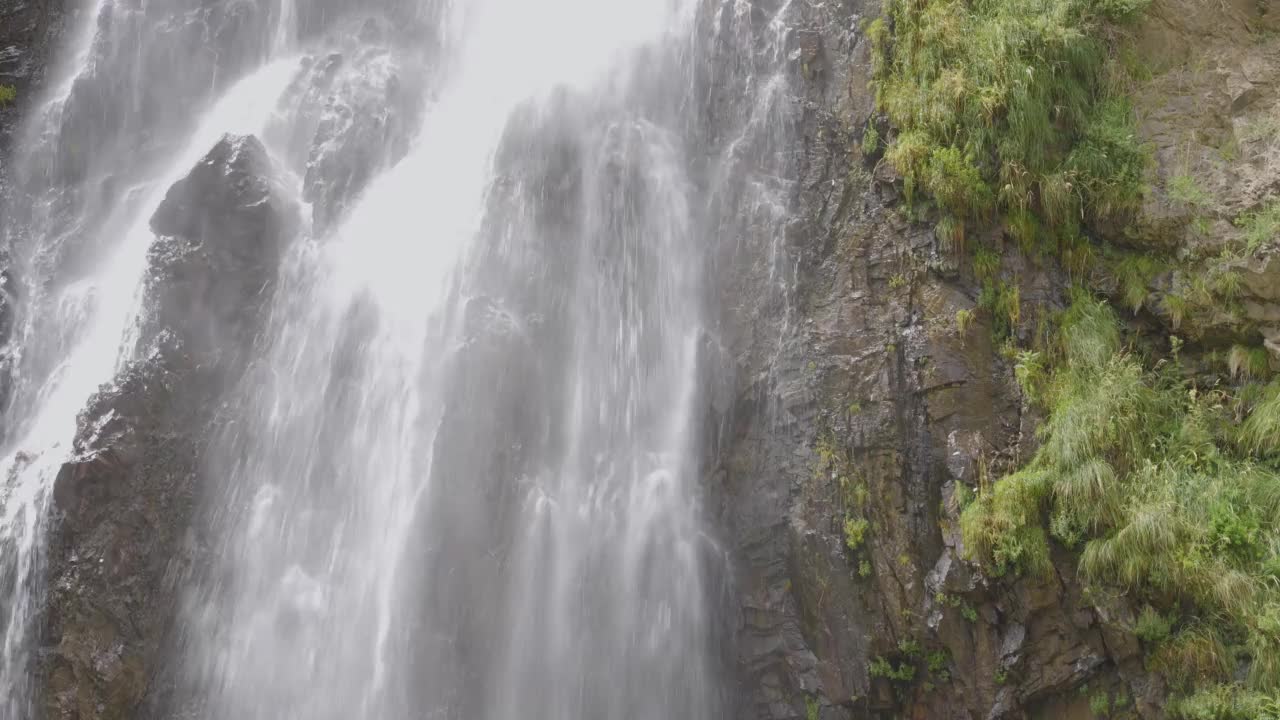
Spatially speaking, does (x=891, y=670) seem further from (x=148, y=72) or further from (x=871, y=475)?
(x=148, y=72)

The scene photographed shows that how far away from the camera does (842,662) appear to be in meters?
8.13

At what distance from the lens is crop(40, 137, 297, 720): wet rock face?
9.53 meters

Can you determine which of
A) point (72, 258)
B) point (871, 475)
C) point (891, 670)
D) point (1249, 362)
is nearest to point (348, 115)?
point (72, 258)

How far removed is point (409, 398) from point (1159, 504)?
7.79 m

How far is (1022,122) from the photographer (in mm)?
8555

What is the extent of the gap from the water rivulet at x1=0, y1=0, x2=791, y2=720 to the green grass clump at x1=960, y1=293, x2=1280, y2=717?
306 cm

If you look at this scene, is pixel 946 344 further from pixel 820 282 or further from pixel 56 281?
pixel 56 281

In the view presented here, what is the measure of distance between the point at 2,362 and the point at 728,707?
1084 cm

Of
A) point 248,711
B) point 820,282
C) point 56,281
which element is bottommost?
point 248,711

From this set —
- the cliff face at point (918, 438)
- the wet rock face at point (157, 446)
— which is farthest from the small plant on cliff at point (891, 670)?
the wet rock face at point (157, 446)

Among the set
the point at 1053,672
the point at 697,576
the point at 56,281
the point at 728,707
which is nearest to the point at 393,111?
the point at 56,281

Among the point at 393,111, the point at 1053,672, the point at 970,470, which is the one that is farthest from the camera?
the point at 393,111

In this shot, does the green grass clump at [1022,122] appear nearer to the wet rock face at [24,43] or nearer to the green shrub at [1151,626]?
the green shrub at [1151,626]

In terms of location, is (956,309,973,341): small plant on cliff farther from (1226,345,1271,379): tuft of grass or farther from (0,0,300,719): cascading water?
(0,0,300,719): cascading water
